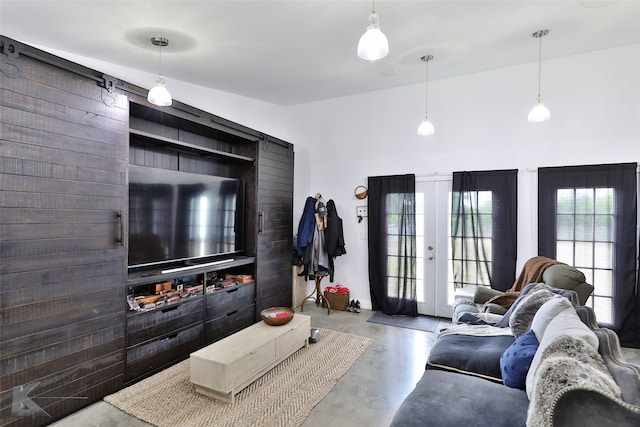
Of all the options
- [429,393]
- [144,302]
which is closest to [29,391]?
[144,302]

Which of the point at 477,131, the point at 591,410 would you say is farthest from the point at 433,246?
the point at 591,410

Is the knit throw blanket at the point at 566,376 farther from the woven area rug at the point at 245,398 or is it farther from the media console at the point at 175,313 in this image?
the media console at the point at 175,313

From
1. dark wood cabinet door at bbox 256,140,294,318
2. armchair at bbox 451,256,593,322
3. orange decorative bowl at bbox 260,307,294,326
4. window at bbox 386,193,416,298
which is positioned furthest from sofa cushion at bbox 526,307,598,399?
dark wood cabinet door at bbox 256,140,294,318

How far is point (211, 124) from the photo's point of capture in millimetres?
3418

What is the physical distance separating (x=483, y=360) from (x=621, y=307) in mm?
2499

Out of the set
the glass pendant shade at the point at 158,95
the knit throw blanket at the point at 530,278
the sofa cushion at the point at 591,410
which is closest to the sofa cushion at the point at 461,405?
the sofa cushion at the point at 591,410

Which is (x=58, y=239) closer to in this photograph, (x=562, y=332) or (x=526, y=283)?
(x=562, y=332)

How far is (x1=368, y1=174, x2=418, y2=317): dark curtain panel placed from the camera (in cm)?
438

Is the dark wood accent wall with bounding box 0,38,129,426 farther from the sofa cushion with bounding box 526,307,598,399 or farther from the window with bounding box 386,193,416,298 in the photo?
the window with bounding box 386,193,416,298

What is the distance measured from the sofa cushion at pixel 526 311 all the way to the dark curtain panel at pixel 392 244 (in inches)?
79.0

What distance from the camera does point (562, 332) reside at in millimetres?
1599

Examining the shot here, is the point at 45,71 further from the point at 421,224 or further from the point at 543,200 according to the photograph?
the point at 543,200

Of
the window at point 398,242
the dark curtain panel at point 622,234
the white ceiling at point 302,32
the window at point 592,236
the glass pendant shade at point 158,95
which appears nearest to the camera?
the white ceiling at point 302,32

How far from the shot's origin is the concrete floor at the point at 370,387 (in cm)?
220
